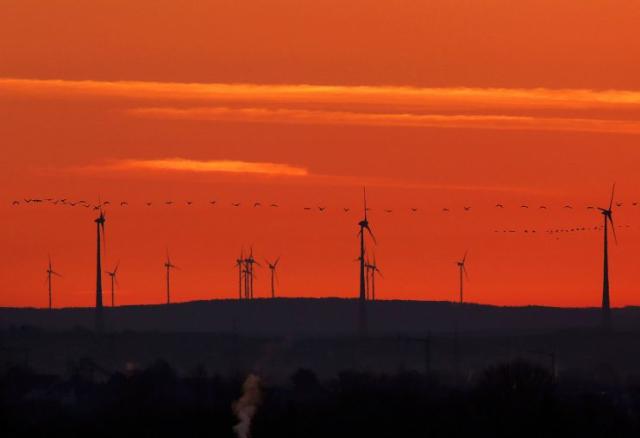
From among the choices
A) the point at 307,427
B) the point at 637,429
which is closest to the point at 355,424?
the point at 307,427

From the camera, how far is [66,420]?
19862cm

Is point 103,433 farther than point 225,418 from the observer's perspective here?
No

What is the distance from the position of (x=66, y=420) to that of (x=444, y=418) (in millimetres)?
22899

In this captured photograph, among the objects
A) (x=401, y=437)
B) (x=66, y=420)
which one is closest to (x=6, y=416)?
(x=66, y=420)

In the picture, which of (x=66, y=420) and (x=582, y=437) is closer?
(x=582, y=437)

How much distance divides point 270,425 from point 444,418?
39.7ft

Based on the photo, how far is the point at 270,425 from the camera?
614 feet

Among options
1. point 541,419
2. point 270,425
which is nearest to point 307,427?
point 270,425

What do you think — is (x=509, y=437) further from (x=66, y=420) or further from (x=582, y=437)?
(x=66, y=420)

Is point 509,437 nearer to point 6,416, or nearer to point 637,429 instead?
point 637,429

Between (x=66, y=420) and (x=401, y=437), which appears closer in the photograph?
(x=401, y=437)

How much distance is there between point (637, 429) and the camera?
189 metres

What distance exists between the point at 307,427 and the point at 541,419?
1359 cm

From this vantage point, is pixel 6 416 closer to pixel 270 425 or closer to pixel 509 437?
pixel 270 425
